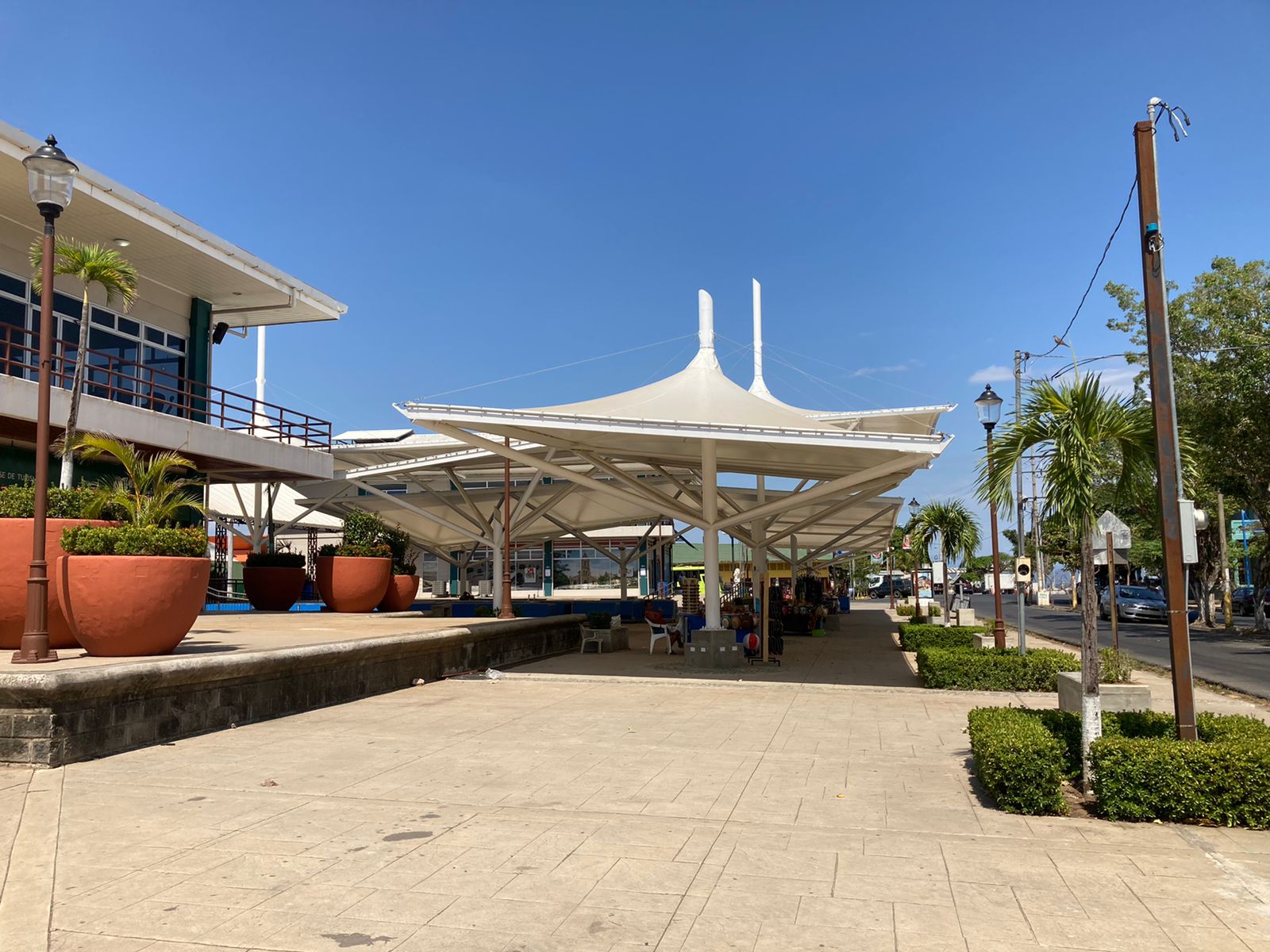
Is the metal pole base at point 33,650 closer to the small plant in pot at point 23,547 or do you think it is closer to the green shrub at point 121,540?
the green shrub at point 121,540

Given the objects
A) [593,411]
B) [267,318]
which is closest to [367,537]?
[267,318]

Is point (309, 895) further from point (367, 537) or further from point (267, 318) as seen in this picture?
point (267, 318)

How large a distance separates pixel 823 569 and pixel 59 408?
148 ft

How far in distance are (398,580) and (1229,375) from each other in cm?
2195

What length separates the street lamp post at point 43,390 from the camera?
8781 mm

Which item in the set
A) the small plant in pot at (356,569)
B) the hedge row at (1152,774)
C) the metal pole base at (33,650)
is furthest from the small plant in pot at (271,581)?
the hedge row at (1152,774)

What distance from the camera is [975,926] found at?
4258 mm

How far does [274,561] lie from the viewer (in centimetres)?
2253

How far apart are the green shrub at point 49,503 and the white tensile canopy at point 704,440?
484 centimetres

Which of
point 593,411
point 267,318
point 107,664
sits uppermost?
point 267,318

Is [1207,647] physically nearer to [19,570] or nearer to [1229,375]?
[1229,375]

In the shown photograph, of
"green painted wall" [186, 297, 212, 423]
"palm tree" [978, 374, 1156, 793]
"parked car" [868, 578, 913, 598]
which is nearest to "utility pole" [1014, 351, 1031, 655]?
"palm tree" [978, 374, 1156, 793]

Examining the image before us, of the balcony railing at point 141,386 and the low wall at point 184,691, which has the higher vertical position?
the balcony railing at point 141,386

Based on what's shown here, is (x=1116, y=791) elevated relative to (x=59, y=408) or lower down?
lower down
